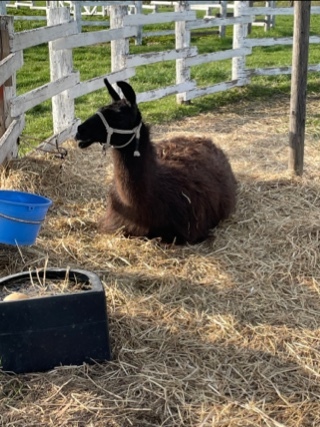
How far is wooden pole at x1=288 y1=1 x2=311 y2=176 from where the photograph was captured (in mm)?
6238

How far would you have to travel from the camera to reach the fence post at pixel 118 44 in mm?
9203

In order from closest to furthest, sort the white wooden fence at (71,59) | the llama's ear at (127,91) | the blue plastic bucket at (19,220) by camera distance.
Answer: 1. the blue plastic bucket at (19,220)
2. the llama's ear at (127,91)
3. the white wooden fence at (71,59)

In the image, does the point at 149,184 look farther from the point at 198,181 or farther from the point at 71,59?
the point at 71,59

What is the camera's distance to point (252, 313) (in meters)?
4.10

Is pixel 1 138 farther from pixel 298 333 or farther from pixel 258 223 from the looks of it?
pixel 298 333

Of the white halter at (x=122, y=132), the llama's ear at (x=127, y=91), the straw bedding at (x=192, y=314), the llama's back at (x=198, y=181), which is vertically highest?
the llama's ear at (x=127, y=91)

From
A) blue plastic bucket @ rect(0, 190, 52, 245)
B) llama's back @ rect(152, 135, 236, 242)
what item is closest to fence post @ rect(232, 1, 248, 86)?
llama's back @ rect(152, 135, 236, 242)

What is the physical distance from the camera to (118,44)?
30.3ft

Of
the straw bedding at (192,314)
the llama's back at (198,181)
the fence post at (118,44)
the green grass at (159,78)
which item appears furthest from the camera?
the green grass at (159,78)

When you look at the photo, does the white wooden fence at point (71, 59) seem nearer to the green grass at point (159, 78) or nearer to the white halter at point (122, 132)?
the green grass at point (159, 78)

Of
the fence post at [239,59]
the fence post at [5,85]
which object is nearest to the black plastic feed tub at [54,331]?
the fence post at [5,85]

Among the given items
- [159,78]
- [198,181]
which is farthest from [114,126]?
[159,78]

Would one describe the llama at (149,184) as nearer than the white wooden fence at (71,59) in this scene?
Yes

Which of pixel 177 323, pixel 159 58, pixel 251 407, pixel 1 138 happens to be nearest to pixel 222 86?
pixel 159 58
